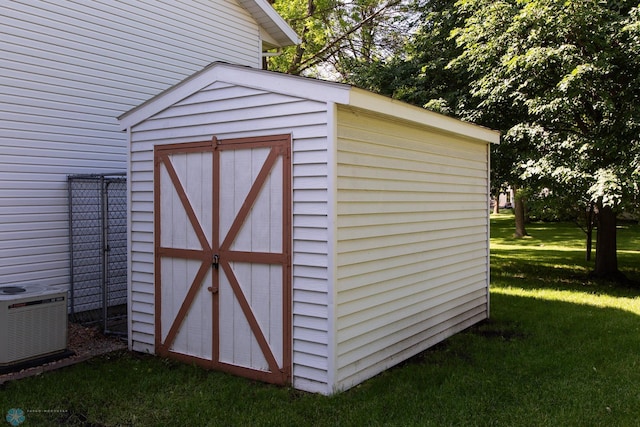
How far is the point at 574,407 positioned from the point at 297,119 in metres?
3.23

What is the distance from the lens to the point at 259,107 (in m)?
4.65

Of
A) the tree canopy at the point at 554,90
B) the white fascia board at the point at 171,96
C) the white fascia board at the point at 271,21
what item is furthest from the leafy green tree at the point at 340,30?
the white fascia board at the point at 171,96

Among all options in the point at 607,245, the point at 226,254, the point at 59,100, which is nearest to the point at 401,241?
the point at 226,254

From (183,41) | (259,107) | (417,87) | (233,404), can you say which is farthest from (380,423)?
(417,87)

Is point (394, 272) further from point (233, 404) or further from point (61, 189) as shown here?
point (61, 189)

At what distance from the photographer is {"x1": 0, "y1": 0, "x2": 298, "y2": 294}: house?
6.35 metres

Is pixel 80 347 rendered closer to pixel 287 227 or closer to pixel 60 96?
pixel 287 227

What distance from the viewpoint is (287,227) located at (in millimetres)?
4488

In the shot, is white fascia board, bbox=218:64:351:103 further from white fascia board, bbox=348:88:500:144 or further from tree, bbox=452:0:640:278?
tree, bbox=452:0:640:278

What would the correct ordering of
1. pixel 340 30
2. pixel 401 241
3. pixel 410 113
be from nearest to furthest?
pixel 410 113, pixel 401 241, pixel 340 30

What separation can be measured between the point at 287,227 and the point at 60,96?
4236 millimetres

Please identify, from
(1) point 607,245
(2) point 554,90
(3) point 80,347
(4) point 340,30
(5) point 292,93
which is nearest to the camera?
(5) point 292,93

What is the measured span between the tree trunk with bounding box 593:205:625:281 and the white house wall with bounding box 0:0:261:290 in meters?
9.17

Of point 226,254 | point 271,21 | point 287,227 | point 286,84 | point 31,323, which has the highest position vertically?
point 271,21
